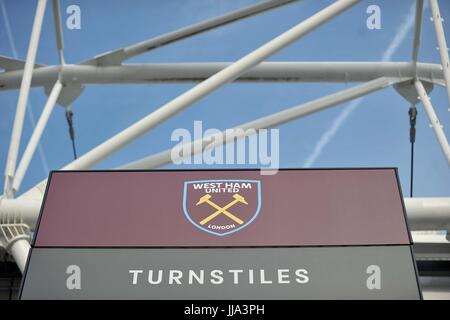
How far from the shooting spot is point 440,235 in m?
15.7

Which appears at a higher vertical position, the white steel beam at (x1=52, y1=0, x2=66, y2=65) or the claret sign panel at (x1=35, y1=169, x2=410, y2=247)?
the white steel beam at (x1=52, y1=0, x2=66, y2=65)

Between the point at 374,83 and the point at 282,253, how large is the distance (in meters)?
9.84

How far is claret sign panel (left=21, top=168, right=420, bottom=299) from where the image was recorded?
7.37 m

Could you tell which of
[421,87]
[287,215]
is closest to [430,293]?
[421,87]

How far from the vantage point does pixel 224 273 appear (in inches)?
295

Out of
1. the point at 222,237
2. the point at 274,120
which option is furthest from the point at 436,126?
the point at 222,237

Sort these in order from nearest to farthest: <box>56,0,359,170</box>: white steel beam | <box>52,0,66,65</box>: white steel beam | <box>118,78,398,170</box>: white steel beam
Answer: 1. <box>56,0,359,170</box>: white steel beam
2. <box>118,78,398,170</box>: white steel beam
3. <box>52,0,66,65</box>: white steel beam

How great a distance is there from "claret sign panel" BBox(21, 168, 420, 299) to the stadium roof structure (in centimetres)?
304

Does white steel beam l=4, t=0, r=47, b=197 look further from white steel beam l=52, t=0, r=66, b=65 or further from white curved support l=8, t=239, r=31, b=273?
white steel beam l=52, t=0, r=66, b=65

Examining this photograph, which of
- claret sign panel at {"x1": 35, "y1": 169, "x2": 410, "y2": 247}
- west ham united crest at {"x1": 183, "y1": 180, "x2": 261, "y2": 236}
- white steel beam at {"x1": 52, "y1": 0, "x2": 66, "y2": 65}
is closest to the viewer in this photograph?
claret sign panel at {"x1": 35, "y1": 169, "x2": 410, "y2": 247}

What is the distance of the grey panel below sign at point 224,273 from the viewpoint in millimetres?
7258

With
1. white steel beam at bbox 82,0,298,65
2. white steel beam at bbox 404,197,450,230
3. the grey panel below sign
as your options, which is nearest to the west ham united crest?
the grey panel below sign

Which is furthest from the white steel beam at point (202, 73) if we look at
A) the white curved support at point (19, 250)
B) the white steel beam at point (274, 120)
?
the white curved support at point (19, 250)
